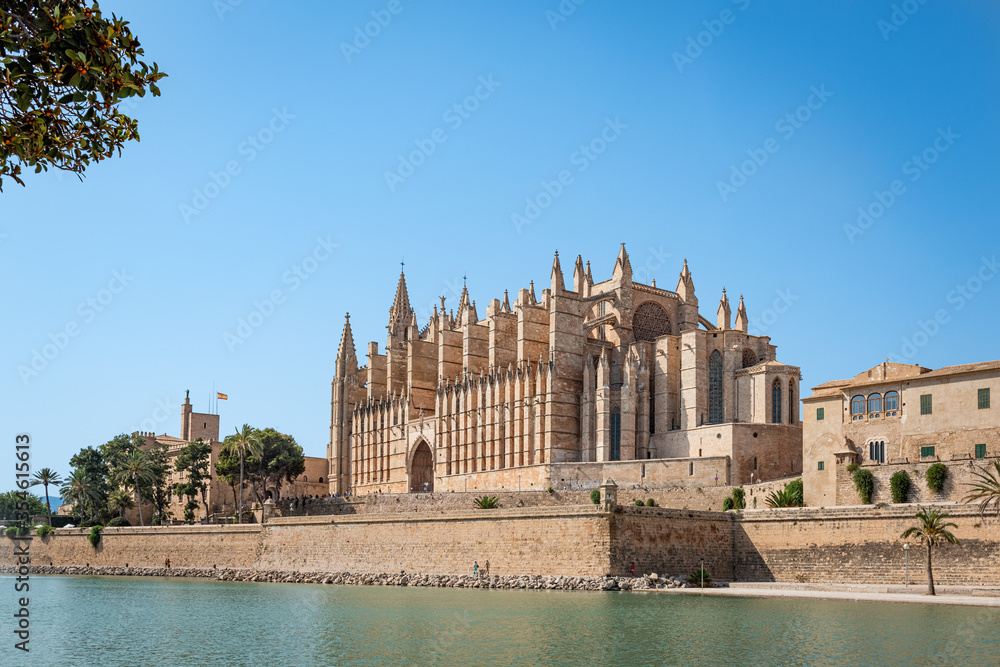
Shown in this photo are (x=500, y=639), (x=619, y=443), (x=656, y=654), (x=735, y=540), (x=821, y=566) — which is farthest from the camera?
(x=619, y=443)

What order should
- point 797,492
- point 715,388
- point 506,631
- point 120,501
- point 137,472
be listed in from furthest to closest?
point 120,501 → point 137,472 → point 715,388 → point 797,492 → point 506,631

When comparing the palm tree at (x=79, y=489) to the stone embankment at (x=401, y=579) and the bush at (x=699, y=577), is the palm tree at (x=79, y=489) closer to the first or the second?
the stone embankment at (x=401, y=579)

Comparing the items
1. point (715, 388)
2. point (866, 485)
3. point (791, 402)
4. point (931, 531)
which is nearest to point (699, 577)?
point (866, 485)

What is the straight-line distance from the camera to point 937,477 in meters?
33.8

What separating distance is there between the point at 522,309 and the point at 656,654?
123 feet

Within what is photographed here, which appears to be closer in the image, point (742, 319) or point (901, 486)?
point (901, 486)

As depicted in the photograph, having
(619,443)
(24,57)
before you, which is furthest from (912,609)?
(24,57)

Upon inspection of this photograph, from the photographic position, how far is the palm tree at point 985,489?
101 ft

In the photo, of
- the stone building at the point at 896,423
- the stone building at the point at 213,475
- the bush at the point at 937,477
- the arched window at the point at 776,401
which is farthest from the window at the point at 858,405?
the stone building at the point at 213,475

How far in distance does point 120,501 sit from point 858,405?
46220 millimetres

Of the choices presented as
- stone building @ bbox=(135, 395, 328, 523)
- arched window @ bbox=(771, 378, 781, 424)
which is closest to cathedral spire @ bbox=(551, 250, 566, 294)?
arched window @ bbox=(771, 378, 781, 424)

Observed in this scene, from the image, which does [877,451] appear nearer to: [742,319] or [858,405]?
[858,405]

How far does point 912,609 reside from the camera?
1110 inches

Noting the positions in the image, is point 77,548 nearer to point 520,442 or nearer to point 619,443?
point 520,442
